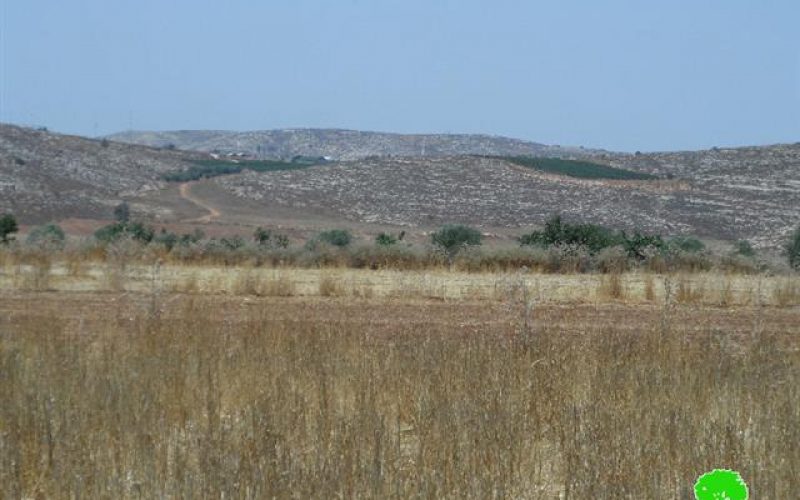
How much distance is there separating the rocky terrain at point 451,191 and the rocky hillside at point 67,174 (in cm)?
13

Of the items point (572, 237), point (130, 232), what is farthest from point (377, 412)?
point (130, 232)

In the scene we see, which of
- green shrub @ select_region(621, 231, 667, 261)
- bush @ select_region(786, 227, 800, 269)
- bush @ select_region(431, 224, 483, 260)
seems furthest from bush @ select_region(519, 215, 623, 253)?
bush @ select_region(786, 227, 800, 269)

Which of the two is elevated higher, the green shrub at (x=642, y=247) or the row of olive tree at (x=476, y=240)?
the green shrub at (x=642, y=247)

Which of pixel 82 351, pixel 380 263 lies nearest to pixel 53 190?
pixel 380 263

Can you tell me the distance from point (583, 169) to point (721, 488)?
7594 centimetres

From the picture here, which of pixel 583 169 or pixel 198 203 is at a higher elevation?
pixel 583 169

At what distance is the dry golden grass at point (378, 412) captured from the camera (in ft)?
19.4

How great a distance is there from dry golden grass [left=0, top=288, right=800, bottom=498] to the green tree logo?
2.33 m

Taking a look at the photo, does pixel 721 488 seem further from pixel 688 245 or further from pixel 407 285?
pixel 688 245

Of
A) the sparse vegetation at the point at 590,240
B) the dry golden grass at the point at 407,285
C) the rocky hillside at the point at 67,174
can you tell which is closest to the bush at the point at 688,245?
the sparse vegetation at the point at 590,240

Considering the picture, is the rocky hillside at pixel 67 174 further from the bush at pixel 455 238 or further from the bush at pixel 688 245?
the bush at pixel 688 245

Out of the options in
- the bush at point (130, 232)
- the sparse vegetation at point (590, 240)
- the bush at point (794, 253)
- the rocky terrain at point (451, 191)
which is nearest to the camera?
the sparse vegetation at point (590, 240)

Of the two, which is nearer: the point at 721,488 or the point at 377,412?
the point at 721,488

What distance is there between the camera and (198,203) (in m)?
68.7
